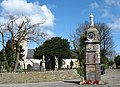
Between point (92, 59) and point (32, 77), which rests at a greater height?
point (92, 59)

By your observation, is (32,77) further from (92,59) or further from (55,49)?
(55,49)

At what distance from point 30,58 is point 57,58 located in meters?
22.3

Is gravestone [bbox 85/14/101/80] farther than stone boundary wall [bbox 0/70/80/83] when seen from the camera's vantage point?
No

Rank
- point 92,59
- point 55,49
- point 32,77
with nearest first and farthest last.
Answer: point 92,59, point 32,77, point 55,49

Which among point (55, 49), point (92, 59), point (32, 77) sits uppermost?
point (55, 49)

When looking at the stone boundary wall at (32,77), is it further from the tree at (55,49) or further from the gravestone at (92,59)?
the tree at (55,49)

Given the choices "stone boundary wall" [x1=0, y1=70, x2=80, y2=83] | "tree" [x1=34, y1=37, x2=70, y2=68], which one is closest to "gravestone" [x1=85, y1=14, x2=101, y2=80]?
"stone boundary wall" [x1=0, y1=70, x2=80, y2=83]

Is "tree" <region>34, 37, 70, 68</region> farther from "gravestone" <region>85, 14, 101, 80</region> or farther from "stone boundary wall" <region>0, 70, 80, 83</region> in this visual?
"gravestone" <region>85, 14, 101, 80</region>

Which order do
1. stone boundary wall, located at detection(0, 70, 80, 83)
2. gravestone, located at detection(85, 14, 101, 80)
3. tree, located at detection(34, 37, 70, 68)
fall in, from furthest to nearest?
1. tree, located at detection(34, 37, 70, 68)
2. stone boundary wall, located at detection(0, 70, 80, 83)
3. gravestone, located at detection(85, 14, 101, 80)

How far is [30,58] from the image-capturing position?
392 ft

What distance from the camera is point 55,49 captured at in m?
97.8

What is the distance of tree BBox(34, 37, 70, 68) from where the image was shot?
9725 centimetres

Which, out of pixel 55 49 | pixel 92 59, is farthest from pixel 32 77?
pixel 55 49

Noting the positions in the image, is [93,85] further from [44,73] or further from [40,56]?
[40,56]
